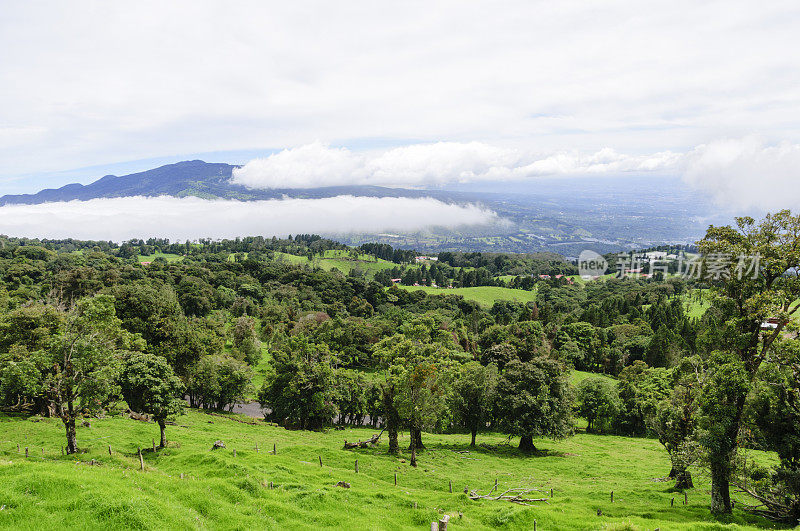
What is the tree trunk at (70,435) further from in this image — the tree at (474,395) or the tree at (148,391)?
the tree at (474,395)

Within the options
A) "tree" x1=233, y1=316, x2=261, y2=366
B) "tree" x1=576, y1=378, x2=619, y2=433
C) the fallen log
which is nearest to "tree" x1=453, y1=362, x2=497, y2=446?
the fallen log

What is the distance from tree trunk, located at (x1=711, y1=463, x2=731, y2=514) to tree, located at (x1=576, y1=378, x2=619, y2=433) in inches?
1586

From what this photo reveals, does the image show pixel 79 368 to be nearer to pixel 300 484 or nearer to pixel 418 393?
pixel 300 484

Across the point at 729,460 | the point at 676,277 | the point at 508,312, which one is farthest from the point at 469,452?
the point at 676,277

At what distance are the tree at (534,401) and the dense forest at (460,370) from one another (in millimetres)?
177

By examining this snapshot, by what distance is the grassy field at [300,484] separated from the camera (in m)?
15.2

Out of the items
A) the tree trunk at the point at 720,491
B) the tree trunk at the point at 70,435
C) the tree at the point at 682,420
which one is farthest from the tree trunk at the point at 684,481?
the tree trunk at the point at 70,435

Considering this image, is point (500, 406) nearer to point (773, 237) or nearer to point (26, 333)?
point (773, 237)

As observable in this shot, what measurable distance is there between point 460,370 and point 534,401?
36.1 feet

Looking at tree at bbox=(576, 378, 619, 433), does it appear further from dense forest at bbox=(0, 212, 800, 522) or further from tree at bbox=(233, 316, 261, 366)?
tree at bbox=(233, 316, 261, 366)

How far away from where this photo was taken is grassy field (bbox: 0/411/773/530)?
15156 mm

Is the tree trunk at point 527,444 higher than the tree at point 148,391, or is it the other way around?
the tree at point 148,391

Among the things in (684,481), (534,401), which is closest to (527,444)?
(534,401)

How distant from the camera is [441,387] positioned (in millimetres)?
38250
